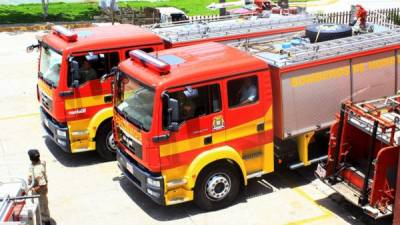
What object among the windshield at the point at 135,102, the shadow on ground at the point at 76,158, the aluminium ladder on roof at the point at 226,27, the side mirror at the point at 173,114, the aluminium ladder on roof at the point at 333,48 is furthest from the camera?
the aluminium ladder on roof at the point at 226,27

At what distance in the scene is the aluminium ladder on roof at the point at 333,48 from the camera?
10.3 metres

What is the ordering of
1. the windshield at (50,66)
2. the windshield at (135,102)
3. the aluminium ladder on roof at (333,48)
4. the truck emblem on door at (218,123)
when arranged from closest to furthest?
1. the windshield at (135,102)
2. the truck emblem on door at (218,123)
3. the aluminium ladder on roof at (333,48)
4. the windshield at (50,66)

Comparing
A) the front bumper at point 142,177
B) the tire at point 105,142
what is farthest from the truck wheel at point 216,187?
the tire at point 105,142

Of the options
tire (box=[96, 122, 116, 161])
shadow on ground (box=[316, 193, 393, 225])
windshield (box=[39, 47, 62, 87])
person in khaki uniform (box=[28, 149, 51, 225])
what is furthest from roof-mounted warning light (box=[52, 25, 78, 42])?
shadow on ground (box=[316, 193, 393, 225])

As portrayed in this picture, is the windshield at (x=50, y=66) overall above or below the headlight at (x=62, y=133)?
above

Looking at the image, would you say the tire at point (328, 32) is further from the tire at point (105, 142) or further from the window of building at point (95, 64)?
the tire at point (105, 142)

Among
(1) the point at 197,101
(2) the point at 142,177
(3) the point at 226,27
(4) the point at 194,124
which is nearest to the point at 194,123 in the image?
(4) the point at 194,124

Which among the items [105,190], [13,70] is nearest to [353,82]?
[105,190]

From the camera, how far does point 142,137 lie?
943 centimetres

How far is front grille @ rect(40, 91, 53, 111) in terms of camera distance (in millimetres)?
11801

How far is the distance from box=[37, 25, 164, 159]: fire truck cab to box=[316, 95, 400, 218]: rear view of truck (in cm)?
434

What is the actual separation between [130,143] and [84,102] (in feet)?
6.50

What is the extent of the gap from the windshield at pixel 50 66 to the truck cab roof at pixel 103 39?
177mm

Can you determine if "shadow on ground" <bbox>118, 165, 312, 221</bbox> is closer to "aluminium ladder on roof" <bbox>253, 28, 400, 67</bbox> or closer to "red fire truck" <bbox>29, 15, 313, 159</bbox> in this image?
"red fire truck" <bbox>29, 15, 313, 159</bbox>
